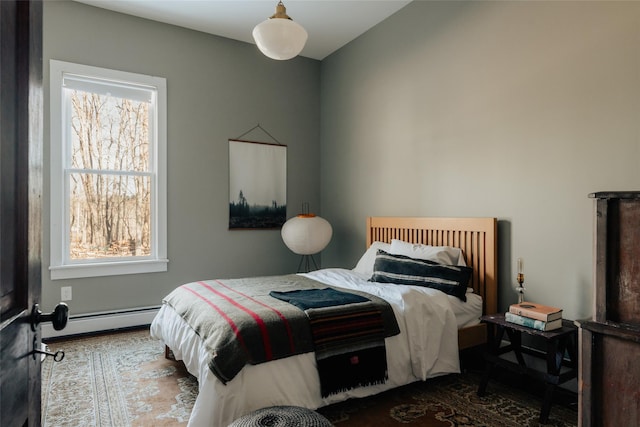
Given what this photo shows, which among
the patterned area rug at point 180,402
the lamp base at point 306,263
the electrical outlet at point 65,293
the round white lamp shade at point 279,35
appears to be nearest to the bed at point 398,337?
the patterned area rug at point 180,402

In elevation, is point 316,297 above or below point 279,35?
below

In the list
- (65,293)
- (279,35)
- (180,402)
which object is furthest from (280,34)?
Result: (65,293)

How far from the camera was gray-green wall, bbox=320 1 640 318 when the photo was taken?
2309mm

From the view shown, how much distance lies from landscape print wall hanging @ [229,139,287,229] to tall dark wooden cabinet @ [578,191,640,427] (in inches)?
143

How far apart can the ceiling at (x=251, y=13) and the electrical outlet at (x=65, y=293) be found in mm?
2626

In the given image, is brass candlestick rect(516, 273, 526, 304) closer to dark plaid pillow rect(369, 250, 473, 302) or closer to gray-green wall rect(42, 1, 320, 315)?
dark plaid pillow rect(369, 250, 473, 302)

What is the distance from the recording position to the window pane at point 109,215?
3707 millimetres

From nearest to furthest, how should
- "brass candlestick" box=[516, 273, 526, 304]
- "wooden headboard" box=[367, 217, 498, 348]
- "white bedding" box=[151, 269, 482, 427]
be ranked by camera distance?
"white bedding" box=[151, 269, 482, 427], "brass candlestick" box=[516, 273, 526, 304], "wooden headboard" box=[367, 217, 498, 348]

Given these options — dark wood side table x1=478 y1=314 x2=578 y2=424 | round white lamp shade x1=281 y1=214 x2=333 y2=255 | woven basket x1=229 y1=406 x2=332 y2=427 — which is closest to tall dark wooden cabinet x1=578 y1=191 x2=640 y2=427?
dark wood side table x1=478 y1=314 x2=578 y2=424

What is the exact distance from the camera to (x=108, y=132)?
3.85 m

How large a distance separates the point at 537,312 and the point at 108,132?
3.90 meters

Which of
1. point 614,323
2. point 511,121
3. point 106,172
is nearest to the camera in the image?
point 614,323

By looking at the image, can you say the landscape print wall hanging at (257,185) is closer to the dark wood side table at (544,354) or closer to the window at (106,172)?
the window at (106,172)

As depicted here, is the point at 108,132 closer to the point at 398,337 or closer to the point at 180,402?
the point at 180,402
